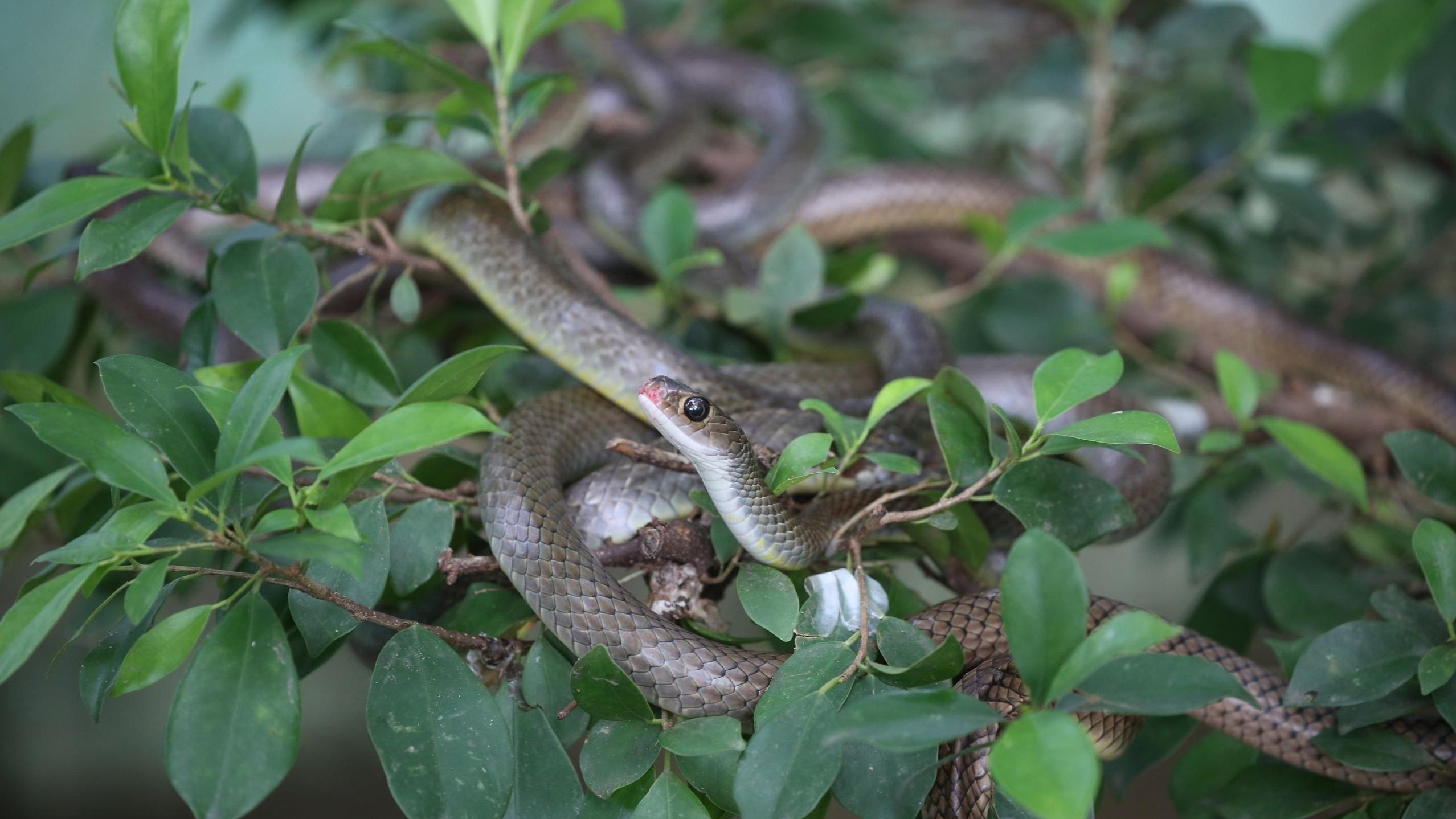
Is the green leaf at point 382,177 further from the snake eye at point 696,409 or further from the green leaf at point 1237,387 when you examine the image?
the green leaf at point 1237,387

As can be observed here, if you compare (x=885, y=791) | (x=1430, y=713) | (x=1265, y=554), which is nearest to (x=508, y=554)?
(x=885, y=791)

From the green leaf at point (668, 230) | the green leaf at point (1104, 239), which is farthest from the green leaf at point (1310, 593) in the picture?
the green leaf at point (668, 230)

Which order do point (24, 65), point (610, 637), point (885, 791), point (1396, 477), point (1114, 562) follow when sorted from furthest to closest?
point (1114, 562)
point (24, 65)
point (1396, 477)
point (610, 637)
point (885, 791)

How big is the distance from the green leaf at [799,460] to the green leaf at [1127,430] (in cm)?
24

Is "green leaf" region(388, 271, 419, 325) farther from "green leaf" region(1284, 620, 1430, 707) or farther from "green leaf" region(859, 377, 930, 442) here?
"green leaf" region(1284, 620, 1430, 707)

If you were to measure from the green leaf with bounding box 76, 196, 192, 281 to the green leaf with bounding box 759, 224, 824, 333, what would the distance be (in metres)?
0.85

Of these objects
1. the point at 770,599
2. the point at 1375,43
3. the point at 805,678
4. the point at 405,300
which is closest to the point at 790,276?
the point at 405,300

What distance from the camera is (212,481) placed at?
74 cm

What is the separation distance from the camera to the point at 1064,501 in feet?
3.51

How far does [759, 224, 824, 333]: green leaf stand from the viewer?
1.56m

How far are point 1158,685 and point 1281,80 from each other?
2.02 m

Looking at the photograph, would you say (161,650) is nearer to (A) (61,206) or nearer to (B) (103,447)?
(B) (103,447)

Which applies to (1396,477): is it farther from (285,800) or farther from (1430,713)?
(285,800)

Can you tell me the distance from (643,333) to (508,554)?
0.43m
